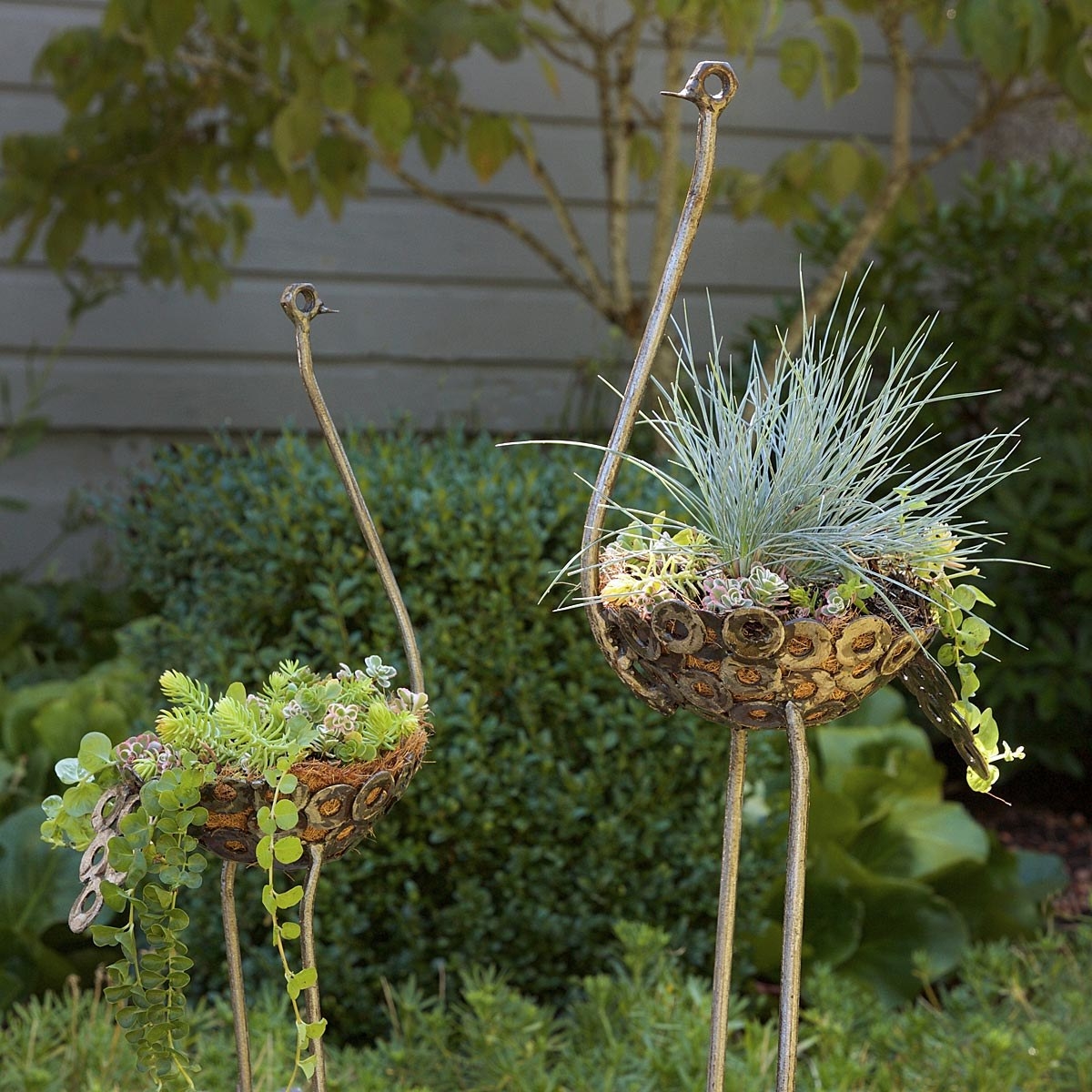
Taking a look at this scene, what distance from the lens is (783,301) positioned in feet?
12.6

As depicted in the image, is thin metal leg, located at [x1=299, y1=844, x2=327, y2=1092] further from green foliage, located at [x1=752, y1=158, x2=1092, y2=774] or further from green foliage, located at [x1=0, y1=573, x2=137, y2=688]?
green foliage, located at [x1=0, y1=573, x2=137, y2=688]

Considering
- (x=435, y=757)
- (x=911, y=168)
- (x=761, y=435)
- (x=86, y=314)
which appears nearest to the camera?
(x=761, y=435)

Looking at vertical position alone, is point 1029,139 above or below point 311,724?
above

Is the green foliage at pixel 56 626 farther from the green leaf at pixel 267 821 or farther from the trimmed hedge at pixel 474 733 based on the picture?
the green leaf at pixel 267 821

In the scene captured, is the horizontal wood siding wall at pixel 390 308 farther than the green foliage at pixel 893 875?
Yes

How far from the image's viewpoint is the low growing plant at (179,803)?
914 mm

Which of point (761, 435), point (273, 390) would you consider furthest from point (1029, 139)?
point (761, 435)

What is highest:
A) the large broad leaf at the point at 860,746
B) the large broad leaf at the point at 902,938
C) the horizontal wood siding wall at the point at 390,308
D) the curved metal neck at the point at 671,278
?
the curved metal neck at the point at 671,278

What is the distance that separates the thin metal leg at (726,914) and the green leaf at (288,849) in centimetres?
32

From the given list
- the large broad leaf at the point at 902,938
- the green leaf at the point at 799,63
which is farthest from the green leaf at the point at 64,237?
the large broad leaf at the point at 902,938

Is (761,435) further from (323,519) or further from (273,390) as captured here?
(273,390)

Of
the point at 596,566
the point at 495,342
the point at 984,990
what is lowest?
the point at 984,990

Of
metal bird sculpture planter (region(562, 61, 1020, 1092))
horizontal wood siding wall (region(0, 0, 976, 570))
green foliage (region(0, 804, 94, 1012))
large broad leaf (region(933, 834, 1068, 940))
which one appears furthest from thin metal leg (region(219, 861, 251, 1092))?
horizontal wood siding wall (region(0, 0, 976, 570))

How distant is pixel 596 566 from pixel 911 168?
7.81 feet
